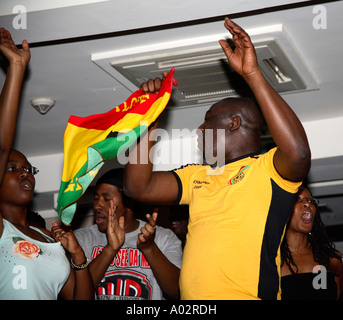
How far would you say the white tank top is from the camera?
9.70 feet

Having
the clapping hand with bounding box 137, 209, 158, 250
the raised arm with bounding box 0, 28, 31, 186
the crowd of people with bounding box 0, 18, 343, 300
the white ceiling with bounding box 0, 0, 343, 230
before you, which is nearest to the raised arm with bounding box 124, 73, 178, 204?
the crowd of people with bounding box 0, 18, 343, 300

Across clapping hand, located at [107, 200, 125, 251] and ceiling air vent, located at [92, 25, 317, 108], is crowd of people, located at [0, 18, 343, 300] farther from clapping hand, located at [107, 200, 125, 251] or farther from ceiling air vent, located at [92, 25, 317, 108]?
ceiling air vent, located at [92, 25, 317, 108]

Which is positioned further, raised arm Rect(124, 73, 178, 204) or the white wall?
the white wall

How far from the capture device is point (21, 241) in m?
3.14

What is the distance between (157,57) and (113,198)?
1.11m

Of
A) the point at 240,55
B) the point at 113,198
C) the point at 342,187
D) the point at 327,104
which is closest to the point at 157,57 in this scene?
the point at 113,198

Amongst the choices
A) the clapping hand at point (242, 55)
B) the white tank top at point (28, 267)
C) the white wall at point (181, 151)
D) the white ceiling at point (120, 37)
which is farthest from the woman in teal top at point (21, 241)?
the white wall at point (181, 151)

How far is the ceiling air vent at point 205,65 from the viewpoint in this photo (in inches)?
155

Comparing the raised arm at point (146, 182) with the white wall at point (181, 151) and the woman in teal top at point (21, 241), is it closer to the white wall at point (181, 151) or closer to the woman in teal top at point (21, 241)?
the woman in teal top at point (21, 241)

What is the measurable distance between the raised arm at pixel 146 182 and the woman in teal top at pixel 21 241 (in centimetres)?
65

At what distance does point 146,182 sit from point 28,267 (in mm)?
794

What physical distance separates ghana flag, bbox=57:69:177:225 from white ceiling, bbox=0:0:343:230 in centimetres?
49

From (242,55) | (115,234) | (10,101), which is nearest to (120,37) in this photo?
(10,101)

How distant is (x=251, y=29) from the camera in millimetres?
3795
